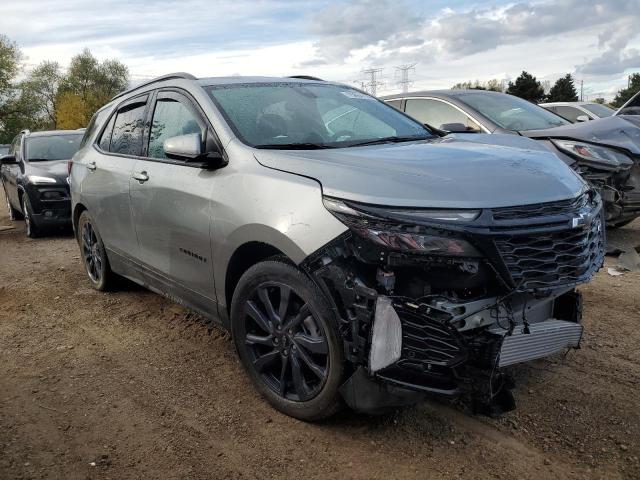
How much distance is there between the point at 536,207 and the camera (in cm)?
265

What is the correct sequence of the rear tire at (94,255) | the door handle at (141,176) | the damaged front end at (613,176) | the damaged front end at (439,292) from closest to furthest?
1. the damaged front end at (439,292)
2. the door handle at (141,176)
3. the rear tire at (94,255)
4. the damaged front end at (613,176)

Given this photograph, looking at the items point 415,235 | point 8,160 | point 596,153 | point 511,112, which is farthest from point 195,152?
point 8,160

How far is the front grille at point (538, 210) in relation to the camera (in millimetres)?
2561

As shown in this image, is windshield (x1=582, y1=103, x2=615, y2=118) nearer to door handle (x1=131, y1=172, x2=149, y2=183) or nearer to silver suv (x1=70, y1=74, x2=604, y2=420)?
silver suv (x1=70, y1=74, x2=604, y2=420)

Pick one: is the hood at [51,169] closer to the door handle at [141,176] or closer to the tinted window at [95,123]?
the tinted window at [95,123]

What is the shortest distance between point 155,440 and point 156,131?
222cm

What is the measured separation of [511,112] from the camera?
23.5 ft

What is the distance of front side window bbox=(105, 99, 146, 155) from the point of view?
448 cm

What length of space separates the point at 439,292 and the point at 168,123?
8.01ft

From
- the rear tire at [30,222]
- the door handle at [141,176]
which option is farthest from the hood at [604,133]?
the rear tire at [30,222]

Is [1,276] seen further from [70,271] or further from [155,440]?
[155,440]

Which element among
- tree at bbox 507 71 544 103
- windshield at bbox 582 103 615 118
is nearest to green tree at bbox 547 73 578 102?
tree at bbox 507 71 544 103

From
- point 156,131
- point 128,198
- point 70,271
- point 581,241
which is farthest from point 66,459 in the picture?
point 70,271

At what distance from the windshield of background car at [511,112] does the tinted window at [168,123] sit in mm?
4025
